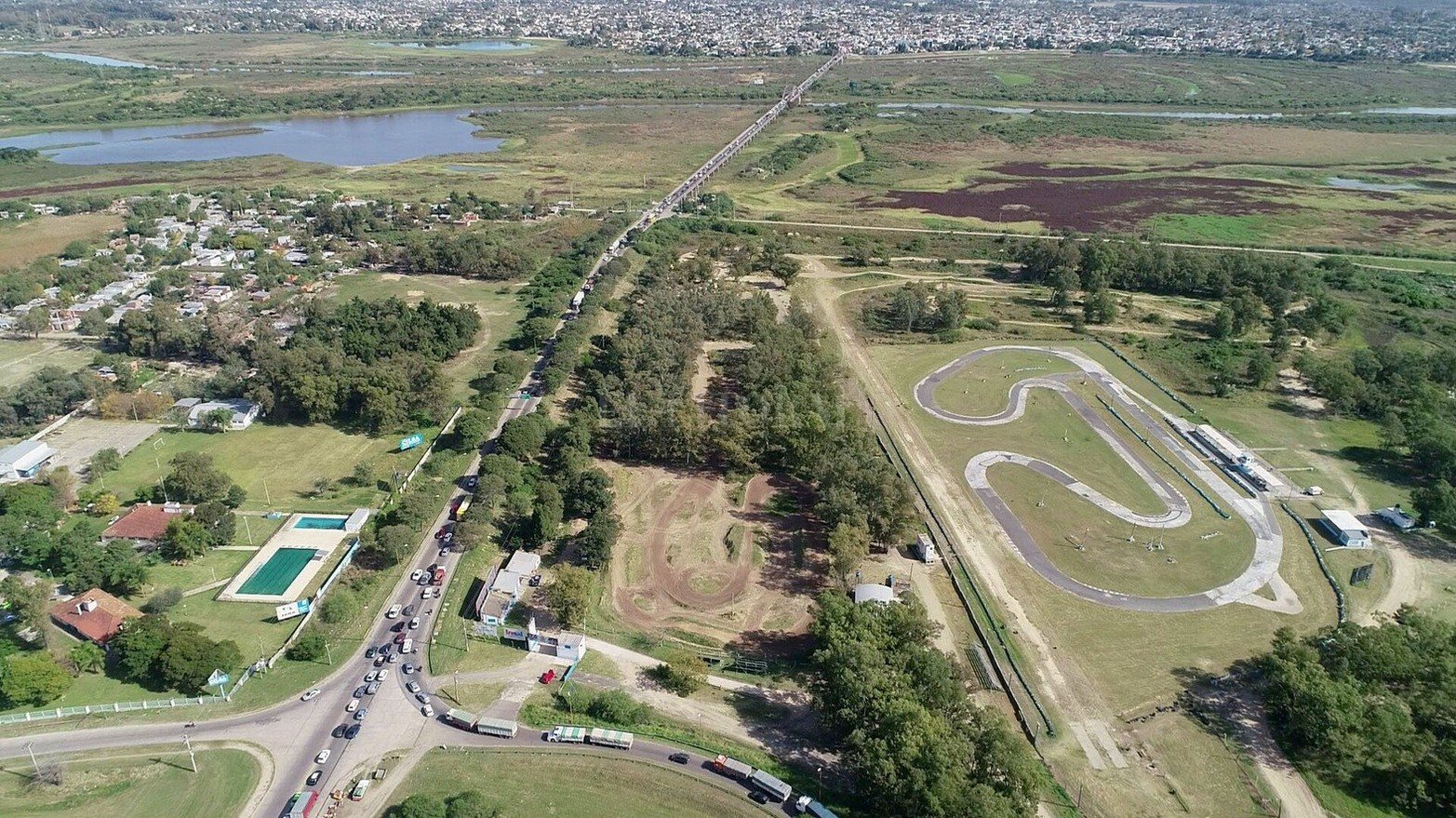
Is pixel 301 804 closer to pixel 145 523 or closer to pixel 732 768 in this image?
pixel 732 768

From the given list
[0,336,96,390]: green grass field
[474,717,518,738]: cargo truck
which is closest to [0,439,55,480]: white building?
[0,336,96,390]: green grass field

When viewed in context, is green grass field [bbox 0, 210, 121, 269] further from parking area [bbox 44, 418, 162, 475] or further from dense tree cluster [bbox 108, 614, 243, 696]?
dense tree cluster [bbox 108, 614, 243, 696]

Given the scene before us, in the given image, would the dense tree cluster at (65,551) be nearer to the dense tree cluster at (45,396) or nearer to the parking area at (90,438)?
the parking area at (90,438)

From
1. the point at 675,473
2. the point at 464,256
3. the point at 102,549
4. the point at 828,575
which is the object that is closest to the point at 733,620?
the point at 828,575

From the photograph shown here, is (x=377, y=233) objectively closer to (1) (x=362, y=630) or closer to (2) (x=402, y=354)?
(2) (x=402, y=354)

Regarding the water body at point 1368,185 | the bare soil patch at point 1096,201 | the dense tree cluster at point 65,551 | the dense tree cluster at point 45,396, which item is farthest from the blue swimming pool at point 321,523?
the water body at point 1368,185

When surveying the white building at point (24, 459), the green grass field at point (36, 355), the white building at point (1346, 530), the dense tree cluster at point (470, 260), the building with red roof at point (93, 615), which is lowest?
the building with red roof at point (93, 615)
